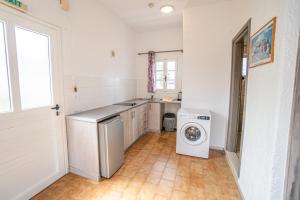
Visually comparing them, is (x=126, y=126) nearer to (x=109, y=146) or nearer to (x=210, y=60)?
(x=109, y=146)

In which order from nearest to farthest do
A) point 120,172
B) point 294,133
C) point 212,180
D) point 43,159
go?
point 294,133
point 43,159
point 212,180
point 120,172

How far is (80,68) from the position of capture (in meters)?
2.39

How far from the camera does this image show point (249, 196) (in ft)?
5.02

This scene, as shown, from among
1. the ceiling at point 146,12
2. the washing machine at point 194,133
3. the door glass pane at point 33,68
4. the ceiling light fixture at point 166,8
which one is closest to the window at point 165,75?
the ceiling at point 146,12

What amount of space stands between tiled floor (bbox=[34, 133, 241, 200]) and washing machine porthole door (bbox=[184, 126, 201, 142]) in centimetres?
37

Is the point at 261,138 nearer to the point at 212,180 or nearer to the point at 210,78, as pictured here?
the point at 212,180

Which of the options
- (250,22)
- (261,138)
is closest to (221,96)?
(250,22)

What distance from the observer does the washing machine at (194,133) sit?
257cm

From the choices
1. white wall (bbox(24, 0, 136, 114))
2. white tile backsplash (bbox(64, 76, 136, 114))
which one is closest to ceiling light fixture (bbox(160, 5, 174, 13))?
white wall (bbox(24, 0, 136, 114))

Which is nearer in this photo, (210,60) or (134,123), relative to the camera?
(210,60)

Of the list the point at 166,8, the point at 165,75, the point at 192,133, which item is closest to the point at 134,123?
the point at 192,133

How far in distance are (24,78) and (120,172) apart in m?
1.82

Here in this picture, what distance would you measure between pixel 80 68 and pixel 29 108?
3.21 feet

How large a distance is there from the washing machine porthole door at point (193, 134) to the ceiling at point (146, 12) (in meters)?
2.37
